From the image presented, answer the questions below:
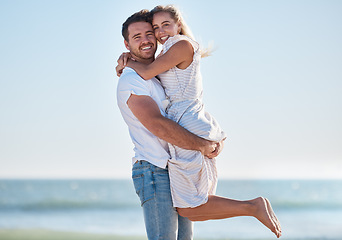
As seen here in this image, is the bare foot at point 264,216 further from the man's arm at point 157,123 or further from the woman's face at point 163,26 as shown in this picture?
the woman's face at point 163,26

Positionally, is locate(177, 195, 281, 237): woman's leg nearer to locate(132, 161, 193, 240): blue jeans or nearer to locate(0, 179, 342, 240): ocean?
locate(132, 161, 193, 240): blue jeans

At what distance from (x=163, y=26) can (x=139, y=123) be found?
745mm

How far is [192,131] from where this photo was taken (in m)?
3.28

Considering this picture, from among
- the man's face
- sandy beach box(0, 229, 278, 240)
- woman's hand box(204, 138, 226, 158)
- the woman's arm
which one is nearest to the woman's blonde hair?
the man's face

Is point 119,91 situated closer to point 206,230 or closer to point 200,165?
point 200,165

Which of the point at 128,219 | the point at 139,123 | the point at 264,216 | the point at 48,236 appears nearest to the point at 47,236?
the point at 48,236

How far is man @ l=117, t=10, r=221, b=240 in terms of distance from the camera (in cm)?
311

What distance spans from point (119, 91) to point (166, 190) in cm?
72

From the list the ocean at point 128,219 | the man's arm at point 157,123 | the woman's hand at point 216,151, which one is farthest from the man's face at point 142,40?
the ocean at point 128,219

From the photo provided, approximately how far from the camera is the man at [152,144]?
10.2 ft

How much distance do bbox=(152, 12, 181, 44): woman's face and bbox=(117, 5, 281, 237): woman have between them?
3 cm

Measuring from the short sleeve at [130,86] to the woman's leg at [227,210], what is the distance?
2.64ft

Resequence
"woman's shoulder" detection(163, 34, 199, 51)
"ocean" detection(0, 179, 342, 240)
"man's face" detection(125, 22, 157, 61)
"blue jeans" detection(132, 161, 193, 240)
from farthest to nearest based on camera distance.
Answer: "ocean" detection(0, 179, 342, 240) → "man's face" detection(125, 22, 157, 61) → "woman's shoulder" detection(163, 34, 199, 51) → "blue jeans" detection(132, 161, 193, 240)

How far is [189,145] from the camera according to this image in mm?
3201
